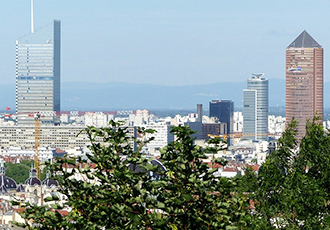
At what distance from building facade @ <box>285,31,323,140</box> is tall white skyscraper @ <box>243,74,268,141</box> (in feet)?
64.3

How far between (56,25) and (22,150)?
77.2m

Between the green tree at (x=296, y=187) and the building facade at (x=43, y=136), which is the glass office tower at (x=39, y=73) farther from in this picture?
the green tree at (x=296, y=187)

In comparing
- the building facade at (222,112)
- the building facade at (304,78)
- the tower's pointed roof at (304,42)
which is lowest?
the building facade at (222,112)

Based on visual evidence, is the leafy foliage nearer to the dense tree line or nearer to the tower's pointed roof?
the dense tree line

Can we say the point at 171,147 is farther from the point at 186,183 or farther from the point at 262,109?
the point at 262,109

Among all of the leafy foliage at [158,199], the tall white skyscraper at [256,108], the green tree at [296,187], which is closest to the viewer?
the leafy foliage at [158,199]

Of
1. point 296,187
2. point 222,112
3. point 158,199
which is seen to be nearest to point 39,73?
point 222,112

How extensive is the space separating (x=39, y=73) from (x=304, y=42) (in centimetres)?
4704

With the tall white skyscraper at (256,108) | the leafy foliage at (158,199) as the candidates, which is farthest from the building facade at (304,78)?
the leafy foliage at (158,199)

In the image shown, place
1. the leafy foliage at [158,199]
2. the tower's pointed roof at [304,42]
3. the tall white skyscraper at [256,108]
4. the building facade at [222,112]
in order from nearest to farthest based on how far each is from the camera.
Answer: the leafy foliage at [158,199]
the tower's pointed roof at [304,42]
the building facade at [222,112]
the tall white skyscraper at [256,108]

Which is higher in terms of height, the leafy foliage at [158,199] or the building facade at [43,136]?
the leafy foliage at [158,199]

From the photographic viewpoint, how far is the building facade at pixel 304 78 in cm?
12019

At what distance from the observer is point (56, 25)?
16738 cm

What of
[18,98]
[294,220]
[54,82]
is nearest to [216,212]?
[294,220]
